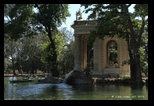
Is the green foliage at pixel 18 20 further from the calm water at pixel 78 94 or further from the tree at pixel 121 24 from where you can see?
the calm water at pixel 78 94

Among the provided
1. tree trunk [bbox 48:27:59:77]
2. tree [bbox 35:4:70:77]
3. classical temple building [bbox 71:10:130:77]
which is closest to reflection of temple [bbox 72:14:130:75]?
classical temple building [bbox 71:10:130:77]

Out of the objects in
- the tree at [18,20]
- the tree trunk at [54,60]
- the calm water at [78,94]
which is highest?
the tree at [18,20]

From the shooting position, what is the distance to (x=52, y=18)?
47750 mm

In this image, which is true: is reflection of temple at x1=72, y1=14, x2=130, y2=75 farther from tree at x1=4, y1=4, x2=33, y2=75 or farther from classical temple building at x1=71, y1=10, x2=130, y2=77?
tree at x1=4, y1=4, x2=33, y2=75

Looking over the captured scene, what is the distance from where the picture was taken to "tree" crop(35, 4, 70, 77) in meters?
46.7

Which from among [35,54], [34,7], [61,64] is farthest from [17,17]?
[35,54]

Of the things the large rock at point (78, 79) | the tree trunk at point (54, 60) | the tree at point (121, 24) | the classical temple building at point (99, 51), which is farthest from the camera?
the tree trunk at point (54, 60)

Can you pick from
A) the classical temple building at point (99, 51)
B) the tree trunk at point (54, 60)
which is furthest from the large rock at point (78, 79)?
the tree trunk at point (54, 60)

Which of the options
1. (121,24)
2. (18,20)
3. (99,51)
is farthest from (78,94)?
(18,20)

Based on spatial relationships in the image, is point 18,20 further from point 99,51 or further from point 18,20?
point 99,51

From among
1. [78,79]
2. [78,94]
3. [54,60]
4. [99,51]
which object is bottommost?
[78,94]

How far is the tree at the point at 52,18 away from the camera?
153 feet

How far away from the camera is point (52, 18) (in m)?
47.8
